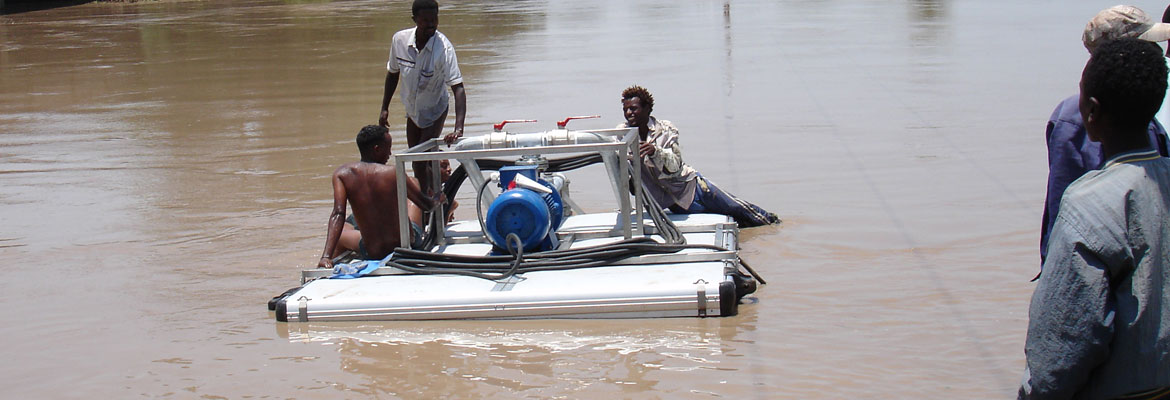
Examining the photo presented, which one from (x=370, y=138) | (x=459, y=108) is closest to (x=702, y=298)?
(x=370, y=138)

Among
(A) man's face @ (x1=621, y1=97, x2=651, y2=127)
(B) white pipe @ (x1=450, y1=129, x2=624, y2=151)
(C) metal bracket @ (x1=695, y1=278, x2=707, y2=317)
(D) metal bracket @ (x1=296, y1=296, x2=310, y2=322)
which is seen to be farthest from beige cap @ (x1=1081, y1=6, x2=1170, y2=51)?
(D) metal bracket @ (x1=296, y1=296, x2=310, y2=322)

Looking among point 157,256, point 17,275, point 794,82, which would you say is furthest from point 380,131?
point 794,82

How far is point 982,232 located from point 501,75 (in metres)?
9.57

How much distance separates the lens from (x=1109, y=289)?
224 centimetres

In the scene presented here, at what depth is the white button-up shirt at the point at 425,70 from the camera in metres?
7.19

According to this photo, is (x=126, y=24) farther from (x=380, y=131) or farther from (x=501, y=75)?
(x=380, y=131)

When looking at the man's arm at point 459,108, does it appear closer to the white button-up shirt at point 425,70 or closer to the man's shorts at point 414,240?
the white button-up shirt at point 425,70

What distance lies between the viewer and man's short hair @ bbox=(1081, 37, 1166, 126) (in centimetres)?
229

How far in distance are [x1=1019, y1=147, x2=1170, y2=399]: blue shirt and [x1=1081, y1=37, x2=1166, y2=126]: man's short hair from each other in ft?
0.29

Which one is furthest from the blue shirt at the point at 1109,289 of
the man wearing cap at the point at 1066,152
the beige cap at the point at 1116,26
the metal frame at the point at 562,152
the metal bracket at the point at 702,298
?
the metal frame at the point at 562,152

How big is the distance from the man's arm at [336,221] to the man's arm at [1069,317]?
4171mm

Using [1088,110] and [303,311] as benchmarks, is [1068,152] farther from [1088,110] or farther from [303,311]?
[303,311]

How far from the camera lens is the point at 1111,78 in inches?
90.5

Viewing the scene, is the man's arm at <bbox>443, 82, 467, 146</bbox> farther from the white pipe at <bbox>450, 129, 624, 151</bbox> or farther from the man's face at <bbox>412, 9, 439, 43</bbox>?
the white pipe at <bbox>450, 129, 624, 151</bbox>
